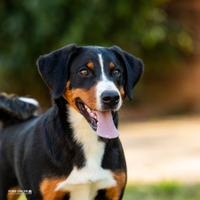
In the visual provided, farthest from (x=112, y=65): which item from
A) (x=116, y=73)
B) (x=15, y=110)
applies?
(x=15, y=110)

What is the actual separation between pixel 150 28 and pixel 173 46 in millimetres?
925

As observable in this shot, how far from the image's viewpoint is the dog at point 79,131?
541 centimetres

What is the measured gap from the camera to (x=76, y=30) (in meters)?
15.0

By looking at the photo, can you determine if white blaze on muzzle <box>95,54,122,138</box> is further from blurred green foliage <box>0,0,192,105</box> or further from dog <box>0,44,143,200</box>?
blurred green foliage <box>0,0,192,105</box>

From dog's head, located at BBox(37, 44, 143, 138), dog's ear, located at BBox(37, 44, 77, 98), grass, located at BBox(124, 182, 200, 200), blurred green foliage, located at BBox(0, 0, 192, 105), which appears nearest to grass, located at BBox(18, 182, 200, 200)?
grass, located at BBox(124, 182, 200, 200)

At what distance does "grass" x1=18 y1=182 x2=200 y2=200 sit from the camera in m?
8.36

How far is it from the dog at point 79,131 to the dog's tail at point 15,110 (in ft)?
2.23

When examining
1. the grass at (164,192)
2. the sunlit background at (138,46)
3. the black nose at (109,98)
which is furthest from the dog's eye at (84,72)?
the sunlit background at (138,46)

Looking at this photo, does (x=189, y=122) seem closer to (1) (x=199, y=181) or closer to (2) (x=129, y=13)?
(2) (x=129, y=13)

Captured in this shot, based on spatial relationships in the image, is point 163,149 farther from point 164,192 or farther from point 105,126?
point 105,126

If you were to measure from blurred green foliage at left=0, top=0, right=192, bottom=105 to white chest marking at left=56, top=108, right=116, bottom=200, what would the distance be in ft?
30.6

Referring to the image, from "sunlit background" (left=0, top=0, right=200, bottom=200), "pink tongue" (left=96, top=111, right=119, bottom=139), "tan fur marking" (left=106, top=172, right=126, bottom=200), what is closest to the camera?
"pink tongue" (left=96, top=111, right=119, bottom=139)

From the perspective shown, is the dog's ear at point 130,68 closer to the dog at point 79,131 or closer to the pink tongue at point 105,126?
the dog at point 79,131

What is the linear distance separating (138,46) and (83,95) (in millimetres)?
11041
